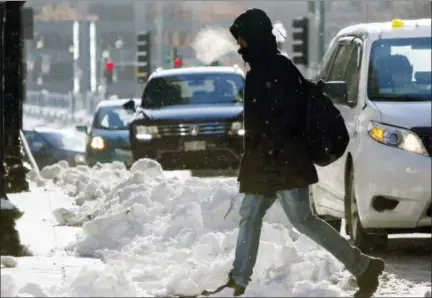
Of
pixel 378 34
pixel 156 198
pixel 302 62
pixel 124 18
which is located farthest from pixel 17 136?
pixel 124 18

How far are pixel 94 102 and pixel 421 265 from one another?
99.8 meters

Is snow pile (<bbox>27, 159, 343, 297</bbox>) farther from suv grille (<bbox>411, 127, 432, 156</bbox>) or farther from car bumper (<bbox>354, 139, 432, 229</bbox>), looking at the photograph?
suv grille (<bbox>411, 127, 432, 156</bbox>)

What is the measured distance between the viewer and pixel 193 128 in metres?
20.8

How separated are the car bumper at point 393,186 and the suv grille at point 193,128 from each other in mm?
10312

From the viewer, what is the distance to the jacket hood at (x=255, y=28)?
796 centimetres

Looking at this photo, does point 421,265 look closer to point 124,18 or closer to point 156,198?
point 156,198

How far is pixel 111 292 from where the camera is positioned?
7.79m

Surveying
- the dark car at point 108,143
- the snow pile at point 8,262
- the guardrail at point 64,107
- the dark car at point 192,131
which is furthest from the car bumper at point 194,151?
the guardrail at point 64,107

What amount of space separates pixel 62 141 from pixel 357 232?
20.2 meters

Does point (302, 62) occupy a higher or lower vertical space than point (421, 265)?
lower

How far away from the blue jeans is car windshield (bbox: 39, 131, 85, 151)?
2198cm

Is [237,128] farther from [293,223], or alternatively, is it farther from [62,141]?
[293,223]

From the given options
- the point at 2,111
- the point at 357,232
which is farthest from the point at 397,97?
the point at 2,111

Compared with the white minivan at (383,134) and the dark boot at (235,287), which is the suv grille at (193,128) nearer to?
the white minivan at (383,134)
